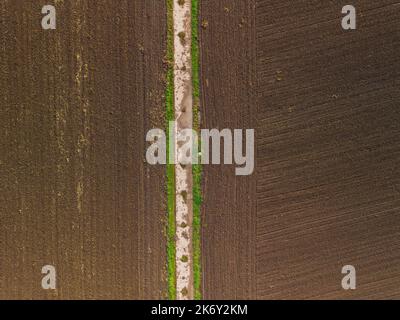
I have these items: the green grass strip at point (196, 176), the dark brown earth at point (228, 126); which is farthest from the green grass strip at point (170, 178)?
the dark brown earth at point (228, 126)

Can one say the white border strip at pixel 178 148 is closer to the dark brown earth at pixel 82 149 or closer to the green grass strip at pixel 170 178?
the green grass strip at pixel 170 178

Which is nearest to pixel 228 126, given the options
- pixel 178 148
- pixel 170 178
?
pixel 178 148

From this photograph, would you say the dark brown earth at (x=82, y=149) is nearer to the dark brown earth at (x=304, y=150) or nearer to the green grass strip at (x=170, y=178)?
the green grass strip at (x=170, y=178)

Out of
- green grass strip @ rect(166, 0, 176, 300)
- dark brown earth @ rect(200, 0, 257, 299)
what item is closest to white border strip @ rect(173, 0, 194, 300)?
green grass strip @ rect(166, 0, 176, 300)

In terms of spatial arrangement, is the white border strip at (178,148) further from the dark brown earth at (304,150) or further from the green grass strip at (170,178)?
the dark brown earth at (304,150)

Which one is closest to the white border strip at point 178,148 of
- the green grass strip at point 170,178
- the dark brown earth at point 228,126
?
the green grass strip at point 170,178
